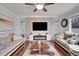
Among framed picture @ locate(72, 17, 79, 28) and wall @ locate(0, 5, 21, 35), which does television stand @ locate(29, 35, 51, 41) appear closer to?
wall @ locate(0, 5, 21, 35)

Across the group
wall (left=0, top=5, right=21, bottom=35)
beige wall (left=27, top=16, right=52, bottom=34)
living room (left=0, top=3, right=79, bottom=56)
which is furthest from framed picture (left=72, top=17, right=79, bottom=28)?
wall (left=0, top=5, right=21, bottom=35)

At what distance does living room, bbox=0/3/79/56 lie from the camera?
1.11m

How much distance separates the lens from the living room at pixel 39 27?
3.66ft

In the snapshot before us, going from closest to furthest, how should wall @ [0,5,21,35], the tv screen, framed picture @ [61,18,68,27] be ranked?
1. wall @ [0,5,21,35]
2. framed picture @ [61,18,68,27]
3. the tv screen

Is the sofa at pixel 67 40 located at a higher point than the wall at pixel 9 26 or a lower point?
lower

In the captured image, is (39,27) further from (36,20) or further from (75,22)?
(75,22)

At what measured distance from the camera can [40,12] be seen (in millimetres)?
1243

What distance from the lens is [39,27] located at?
→ 134 centimetres

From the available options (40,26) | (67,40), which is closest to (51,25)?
(40,26)

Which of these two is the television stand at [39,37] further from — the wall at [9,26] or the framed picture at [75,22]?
the framed picture at [75,22]

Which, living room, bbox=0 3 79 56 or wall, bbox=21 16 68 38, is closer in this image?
living room, bbox=0 3 79 56

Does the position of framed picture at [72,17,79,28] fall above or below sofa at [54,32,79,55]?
above

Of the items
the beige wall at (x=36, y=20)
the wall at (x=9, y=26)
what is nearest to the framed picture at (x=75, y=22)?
the beige wall at (x=36, y=20)

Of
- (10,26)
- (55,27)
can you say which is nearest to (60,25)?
(55,27)
